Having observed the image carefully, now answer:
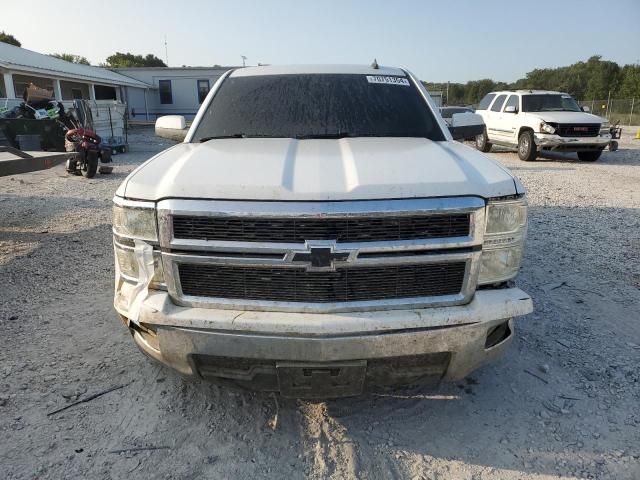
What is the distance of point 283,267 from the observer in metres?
2.27

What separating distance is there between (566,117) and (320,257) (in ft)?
45.3

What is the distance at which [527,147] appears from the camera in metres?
14.3

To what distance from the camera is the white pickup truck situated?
222cm

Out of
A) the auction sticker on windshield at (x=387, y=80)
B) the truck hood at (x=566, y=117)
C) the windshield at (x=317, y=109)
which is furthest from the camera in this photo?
the truck hood at (x=566, y=117)

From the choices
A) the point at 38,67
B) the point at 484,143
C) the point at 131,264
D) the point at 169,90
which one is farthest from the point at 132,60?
the point at 131,264

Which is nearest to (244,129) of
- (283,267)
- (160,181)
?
(160,181)

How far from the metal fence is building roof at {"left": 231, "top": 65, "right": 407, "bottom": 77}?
122 feet

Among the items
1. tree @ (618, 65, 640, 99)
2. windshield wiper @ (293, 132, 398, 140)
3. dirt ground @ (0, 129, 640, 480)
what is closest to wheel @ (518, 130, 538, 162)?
dirt ground @ (0, 129, 640, 480)

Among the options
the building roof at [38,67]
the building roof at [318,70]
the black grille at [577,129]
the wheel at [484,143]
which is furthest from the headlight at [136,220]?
the building roof at [38,67]

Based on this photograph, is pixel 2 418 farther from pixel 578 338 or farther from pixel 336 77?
pixel 578 338

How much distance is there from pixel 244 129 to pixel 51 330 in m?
2.21

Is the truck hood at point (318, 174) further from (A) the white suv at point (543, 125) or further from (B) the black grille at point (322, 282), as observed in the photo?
(A) the white suv at point (543, 125)

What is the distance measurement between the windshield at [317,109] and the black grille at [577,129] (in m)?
11.1

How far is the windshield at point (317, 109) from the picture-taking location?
11.7 feet
